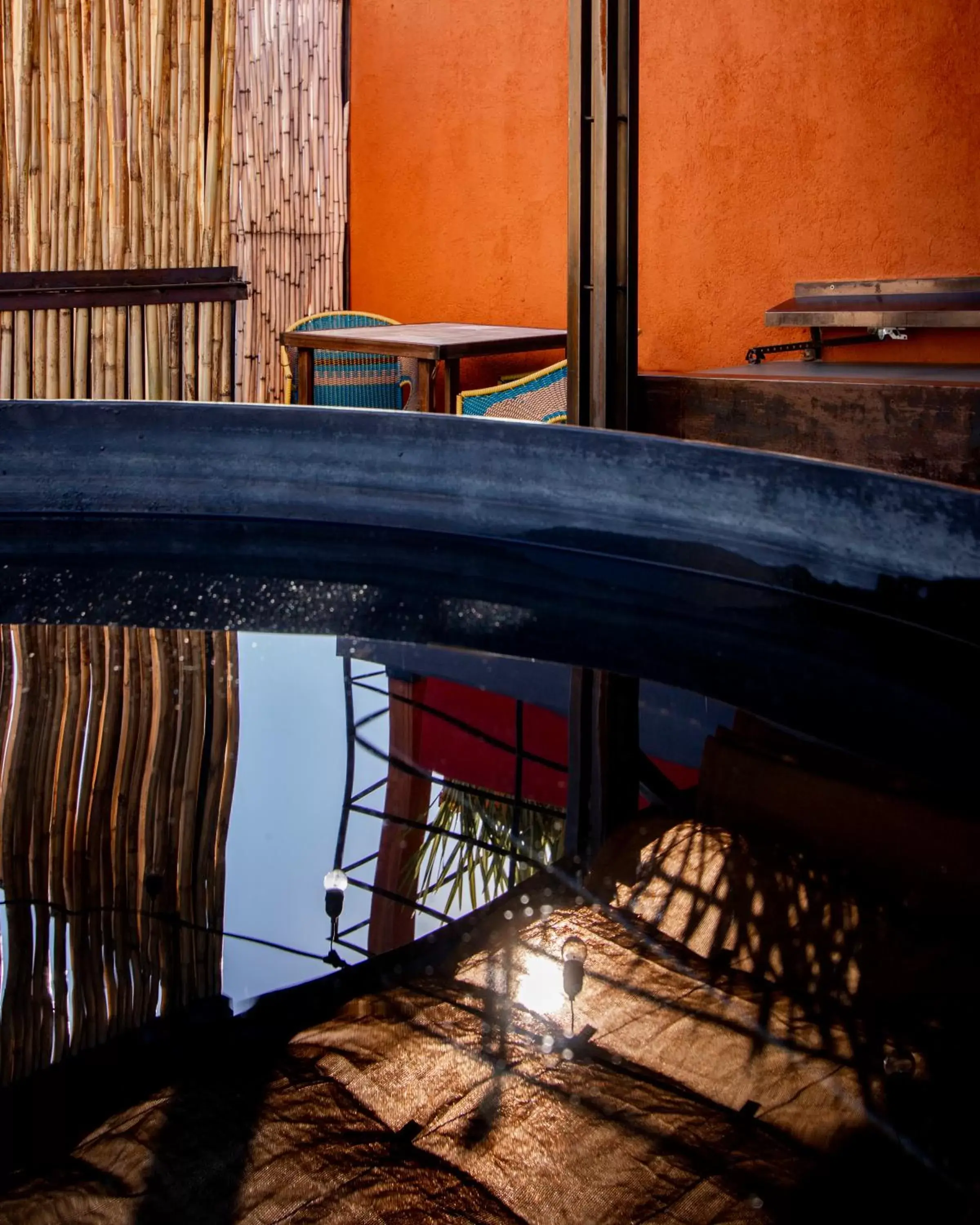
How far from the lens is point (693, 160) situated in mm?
4305

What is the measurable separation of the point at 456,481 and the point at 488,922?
0.78m

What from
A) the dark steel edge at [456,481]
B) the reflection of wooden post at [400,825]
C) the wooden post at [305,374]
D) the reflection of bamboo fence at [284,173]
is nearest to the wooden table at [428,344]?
the wooden post at [305,374]

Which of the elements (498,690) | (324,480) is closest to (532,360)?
(324,480)

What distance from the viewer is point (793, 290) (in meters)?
4.05

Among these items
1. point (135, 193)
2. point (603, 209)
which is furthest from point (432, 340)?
point (603, 209)

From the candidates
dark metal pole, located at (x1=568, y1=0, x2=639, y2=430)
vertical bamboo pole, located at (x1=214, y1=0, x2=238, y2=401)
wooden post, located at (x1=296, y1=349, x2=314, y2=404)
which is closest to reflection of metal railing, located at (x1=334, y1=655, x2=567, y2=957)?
dark metal pole, located at (x1=568, y1=0, x2=639, y2=430)

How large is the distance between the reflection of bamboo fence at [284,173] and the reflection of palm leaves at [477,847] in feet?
14.7

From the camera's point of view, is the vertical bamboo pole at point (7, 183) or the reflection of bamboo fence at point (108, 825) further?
the vertical bamboo pole at point (7, 183)

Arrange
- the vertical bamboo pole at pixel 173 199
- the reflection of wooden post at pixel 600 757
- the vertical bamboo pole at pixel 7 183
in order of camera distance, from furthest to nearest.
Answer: the vertical bamboo pole at pixel 173 199
the vertical bamboo pole at pixel 7 183
the reflection of wooden post at pixel 600 757

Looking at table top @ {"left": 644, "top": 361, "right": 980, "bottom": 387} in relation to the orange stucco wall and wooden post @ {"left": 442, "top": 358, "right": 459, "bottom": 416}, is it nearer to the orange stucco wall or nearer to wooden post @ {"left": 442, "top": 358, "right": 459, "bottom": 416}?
the orange stucco wall

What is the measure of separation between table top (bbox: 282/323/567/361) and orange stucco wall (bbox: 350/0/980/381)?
0.37 metres

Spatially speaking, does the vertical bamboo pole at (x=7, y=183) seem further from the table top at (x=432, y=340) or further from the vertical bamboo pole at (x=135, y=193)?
the table top at (x=432, y=340)

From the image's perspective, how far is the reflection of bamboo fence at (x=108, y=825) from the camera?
527mm

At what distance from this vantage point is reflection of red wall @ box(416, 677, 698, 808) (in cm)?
80
